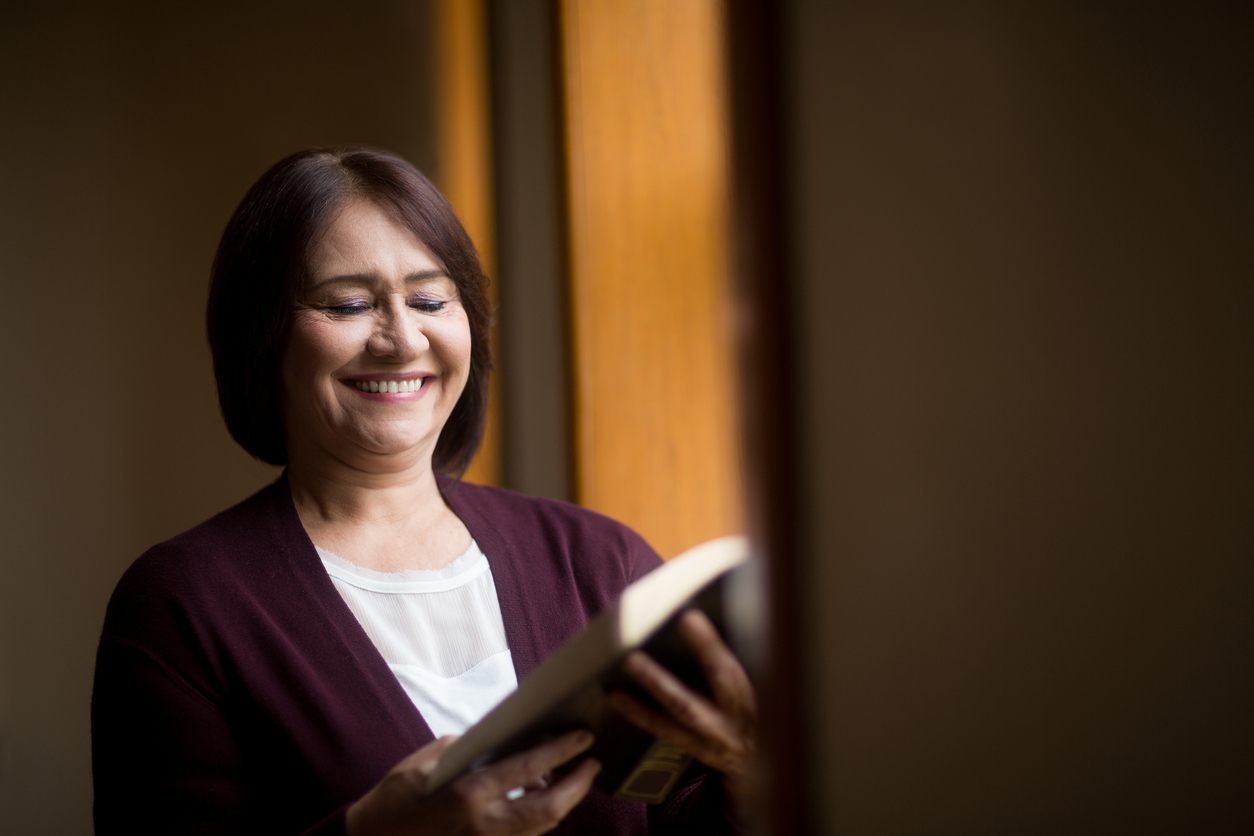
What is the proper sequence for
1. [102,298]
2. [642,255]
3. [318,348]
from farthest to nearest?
[642,255], [102,298], [318,348]

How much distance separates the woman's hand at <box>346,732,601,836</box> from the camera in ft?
2.27

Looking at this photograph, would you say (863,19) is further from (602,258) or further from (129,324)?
(129,324)

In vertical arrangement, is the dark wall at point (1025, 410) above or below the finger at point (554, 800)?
above

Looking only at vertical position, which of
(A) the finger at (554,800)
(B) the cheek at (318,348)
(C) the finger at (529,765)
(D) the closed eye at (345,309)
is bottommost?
(A) the finger at (554,800)

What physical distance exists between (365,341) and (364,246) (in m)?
0.12

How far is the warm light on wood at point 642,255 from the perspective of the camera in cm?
194

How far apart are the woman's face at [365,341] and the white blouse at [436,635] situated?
0.52ft

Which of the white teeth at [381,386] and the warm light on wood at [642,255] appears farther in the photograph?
the warm light on wood at [642,255]

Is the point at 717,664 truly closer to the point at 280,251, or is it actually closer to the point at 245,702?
the point at 245,702

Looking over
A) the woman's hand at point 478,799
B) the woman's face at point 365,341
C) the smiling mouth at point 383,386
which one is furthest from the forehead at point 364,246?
the woman's hand at point 478,799

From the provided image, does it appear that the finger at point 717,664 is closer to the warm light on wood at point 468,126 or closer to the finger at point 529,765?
the finger at point 529,765

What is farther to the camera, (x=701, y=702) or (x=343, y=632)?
(x=343, y=632)

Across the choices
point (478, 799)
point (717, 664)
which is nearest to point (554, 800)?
point (478, 799)

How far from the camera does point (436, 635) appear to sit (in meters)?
1.06
